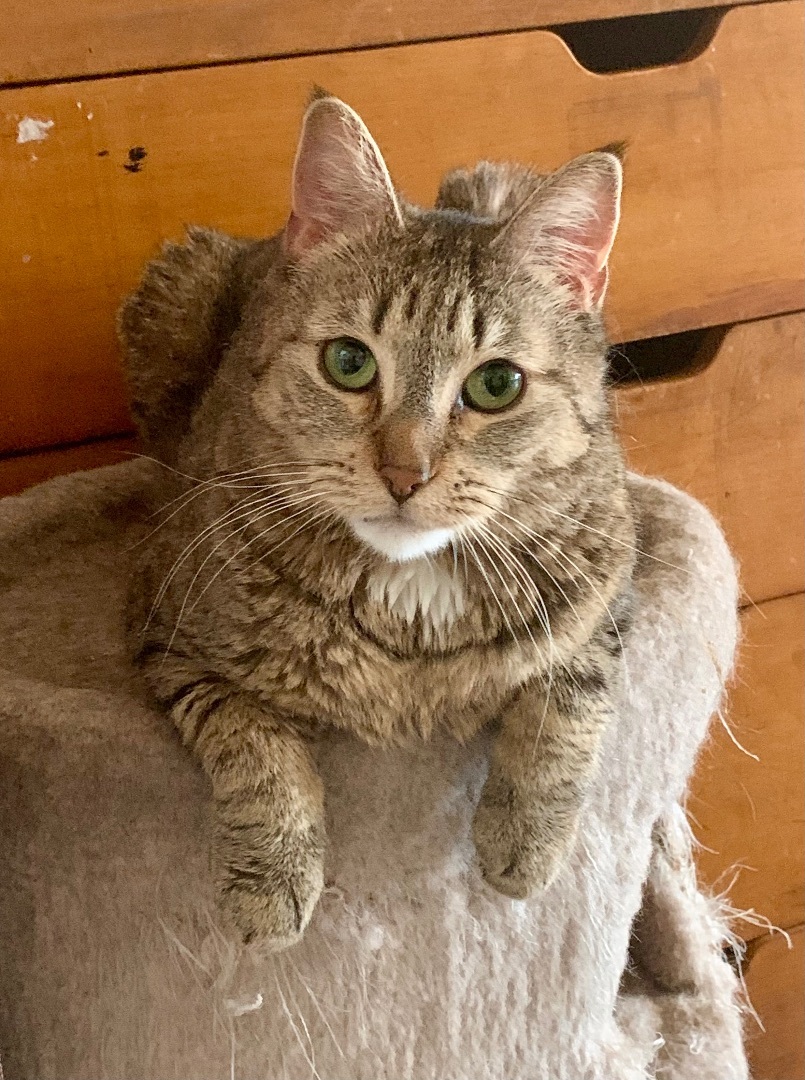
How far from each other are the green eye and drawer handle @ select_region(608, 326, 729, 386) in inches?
27.2

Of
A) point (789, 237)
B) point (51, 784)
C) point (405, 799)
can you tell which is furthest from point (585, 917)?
point (789, 237)

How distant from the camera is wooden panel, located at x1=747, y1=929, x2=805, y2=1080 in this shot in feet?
5.62

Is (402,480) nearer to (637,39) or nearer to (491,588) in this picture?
(491,588)

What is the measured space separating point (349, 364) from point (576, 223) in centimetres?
22

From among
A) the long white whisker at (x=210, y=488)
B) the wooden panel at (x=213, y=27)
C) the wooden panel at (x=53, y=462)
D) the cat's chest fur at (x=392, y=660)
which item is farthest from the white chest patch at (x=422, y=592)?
the wooden panel at (x=213, y=27)

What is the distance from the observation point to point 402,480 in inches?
29.8

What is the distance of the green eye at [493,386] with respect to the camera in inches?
32.3

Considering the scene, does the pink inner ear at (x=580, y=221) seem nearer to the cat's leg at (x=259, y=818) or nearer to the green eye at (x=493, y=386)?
the green eye at (x=493, y=386)

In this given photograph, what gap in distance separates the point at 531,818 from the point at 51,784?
41cm

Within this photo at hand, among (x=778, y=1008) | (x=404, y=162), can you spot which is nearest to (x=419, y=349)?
(x=404, y=162)

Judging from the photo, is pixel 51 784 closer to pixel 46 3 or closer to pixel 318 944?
pixel 318 944

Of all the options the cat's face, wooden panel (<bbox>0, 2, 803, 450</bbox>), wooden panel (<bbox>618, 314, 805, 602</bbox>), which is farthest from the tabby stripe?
wooden panel (<bbox>618, 314, 805, 602</bbox>)

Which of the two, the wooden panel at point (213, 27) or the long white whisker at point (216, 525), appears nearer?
the long white whisker at point (216, 525)

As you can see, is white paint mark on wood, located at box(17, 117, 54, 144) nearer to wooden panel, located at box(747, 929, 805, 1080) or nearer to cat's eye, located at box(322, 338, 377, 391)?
cat's eye, located at box(322, 338, 377, 391)
